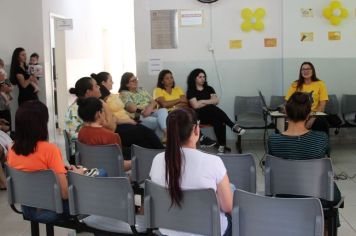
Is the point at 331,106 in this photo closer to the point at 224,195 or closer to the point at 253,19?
the point at 253,19

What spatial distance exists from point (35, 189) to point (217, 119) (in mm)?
4351

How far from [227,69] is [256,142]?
126 centimetres

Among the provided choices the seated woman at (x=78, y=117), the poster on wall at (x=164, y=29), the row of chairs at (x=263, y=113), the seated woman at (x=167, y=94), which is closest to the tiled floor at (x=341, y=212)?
the row of chairs at (x=263, y=113)

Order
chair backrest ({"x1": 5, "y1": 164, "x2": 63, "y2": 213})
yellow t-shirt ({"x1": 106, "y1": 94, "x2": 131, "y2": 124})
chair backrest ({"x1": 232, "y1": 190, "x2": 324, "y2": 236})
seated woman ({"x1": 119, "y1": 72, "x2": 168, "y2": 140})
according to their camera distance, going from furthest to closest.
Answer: seated woman ({"x1": 119, "y1": 72, "x2": 168, "y2": 140}), yellow t-shirt ({"x1": 106, "y1": 94, "x2": 131, "y2": 124}), chair backrest ({"x1": 5, "y1": 164, "x2": 63, "y2": 213}), chair backrest ({"x1": 232, "y1": 190, "x2": 324, "y2": 236})

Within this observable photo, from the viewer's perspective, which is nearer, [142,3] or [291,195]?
[291,195]

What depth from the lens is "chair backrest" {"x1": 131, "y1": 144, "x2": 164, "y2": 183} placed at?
11.2 ft

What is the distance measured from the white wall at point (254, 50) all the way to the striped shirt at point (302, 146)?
4314 mm

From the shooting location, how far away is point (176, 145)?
7.72 feet

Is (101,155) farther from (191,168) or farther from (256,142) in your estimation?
(256,142)

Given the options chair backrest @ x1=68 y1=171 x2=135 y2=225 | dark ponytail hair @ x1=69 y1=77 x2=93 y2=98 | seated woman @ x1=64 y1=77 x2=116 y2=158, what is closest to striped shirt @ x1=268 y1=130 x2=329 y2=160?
chair backrest @ x1=68 y1=171 x2=135 y2=225

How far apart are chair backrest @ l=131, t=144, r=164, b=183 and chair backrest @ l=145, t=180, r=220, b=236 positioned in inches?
37.8

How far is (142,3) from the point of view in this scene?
7418 mm

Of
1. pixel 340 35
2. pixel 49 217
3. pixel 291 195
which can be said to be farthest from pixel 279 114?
pixel 49 217

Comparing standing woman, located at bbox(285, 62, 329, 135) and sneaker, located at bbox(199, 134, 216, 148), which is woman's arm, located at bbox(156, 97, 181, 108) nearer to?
sneaker, located at bbox(199, 134, 216, 148)
